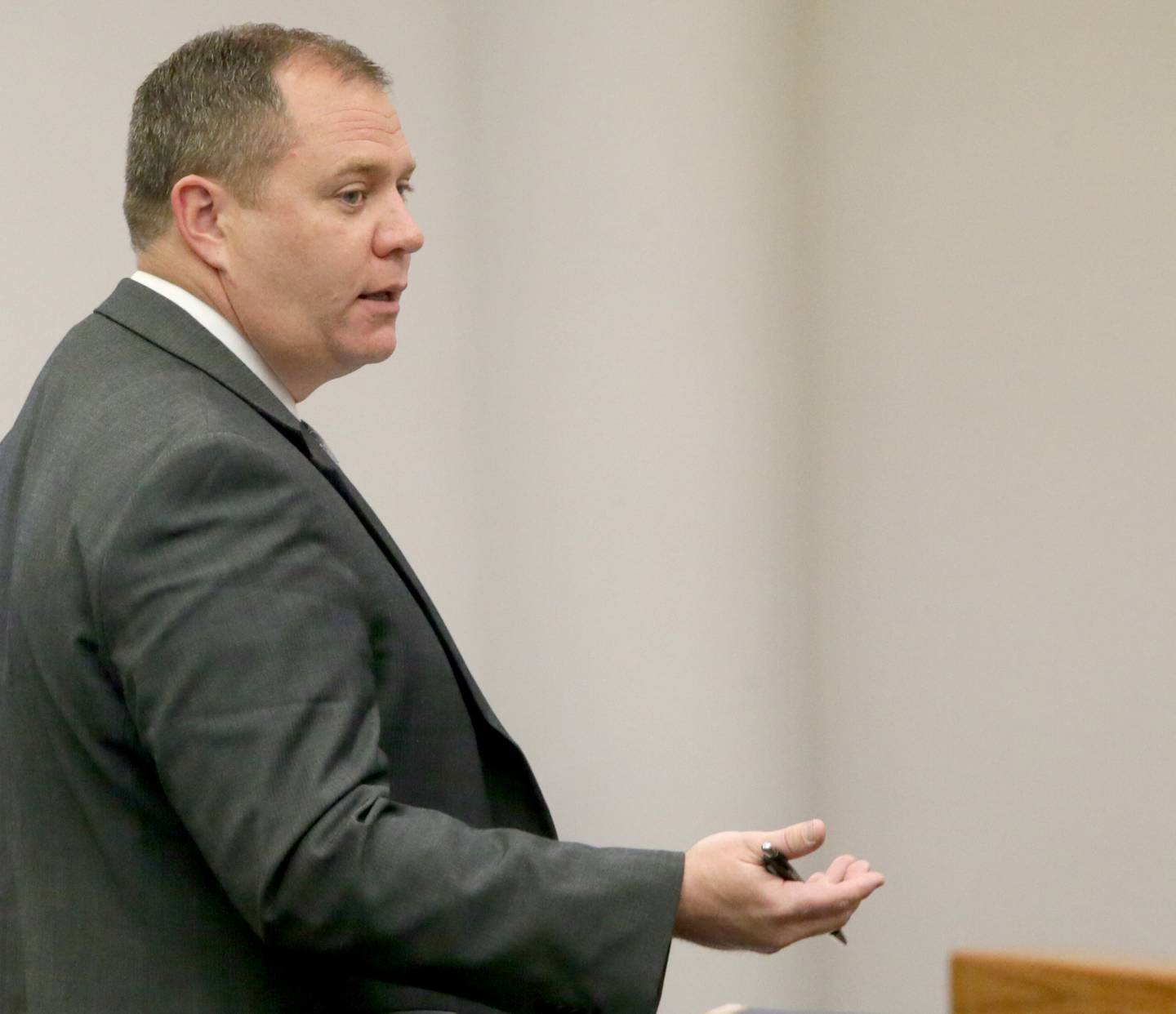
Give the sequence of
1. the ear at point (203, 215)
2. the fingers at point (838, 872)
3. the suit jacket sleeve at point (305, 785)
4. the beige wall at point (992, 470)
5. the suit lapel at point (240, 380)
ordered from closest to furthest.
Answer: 1. the suit jacket sleeve at point (305, 785)
2. the fingers at point (838, 872)
3. the suit lapel at point (240, 380)
4. the ear at point (203, 215)
5. the beige wall at point (992, 470)

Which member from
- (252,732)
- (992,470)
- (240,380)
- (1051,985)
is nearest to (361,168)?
(240,380)

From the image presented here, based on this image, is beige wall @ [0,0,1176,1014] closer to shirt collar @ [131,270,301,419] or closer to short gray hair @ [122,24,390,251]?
short gray hair @ [122,24,390,251]

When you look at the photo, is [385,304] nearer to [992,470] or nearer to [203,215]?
[203,215]

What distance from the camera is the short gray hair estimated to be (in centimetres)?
160

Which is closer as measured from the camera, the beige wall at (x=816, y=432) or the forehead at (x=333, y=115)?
the forehead at (x=333, y=115)

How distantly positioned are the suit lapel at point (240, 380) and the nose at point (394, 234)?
0.21 meters

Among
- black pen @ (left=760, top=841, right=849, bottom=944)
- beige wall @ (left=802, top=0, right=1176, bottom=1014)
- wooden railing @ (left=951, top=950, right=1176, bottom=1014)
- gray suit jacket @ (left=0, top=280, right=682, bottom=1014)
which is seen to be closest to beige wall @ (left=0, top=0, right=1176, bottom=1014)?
beige wall @ (left=802, top=0, right=1176, bottom=1014)

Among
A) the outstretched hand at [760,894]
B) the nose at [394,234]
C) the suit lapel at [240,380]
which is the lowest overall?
the outstretched hand at [760,894]

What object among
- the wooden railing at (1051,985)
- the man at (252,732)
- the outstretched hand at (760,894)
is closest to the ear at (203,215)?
Result: the man at (252,732)

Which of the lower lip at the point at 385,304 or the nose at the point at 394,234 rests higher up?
the nose at the point at 394,234

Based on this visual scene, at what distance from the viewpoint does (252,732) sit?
1239mm

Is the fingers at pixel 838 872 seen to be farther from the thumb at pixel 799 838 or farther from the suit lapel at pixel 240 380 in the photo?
the suit lapel at pixel 240 380

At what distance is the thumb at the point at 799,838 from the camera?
1307 millimetres

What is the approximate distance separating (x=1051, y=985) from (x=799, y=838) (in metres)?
0.43
